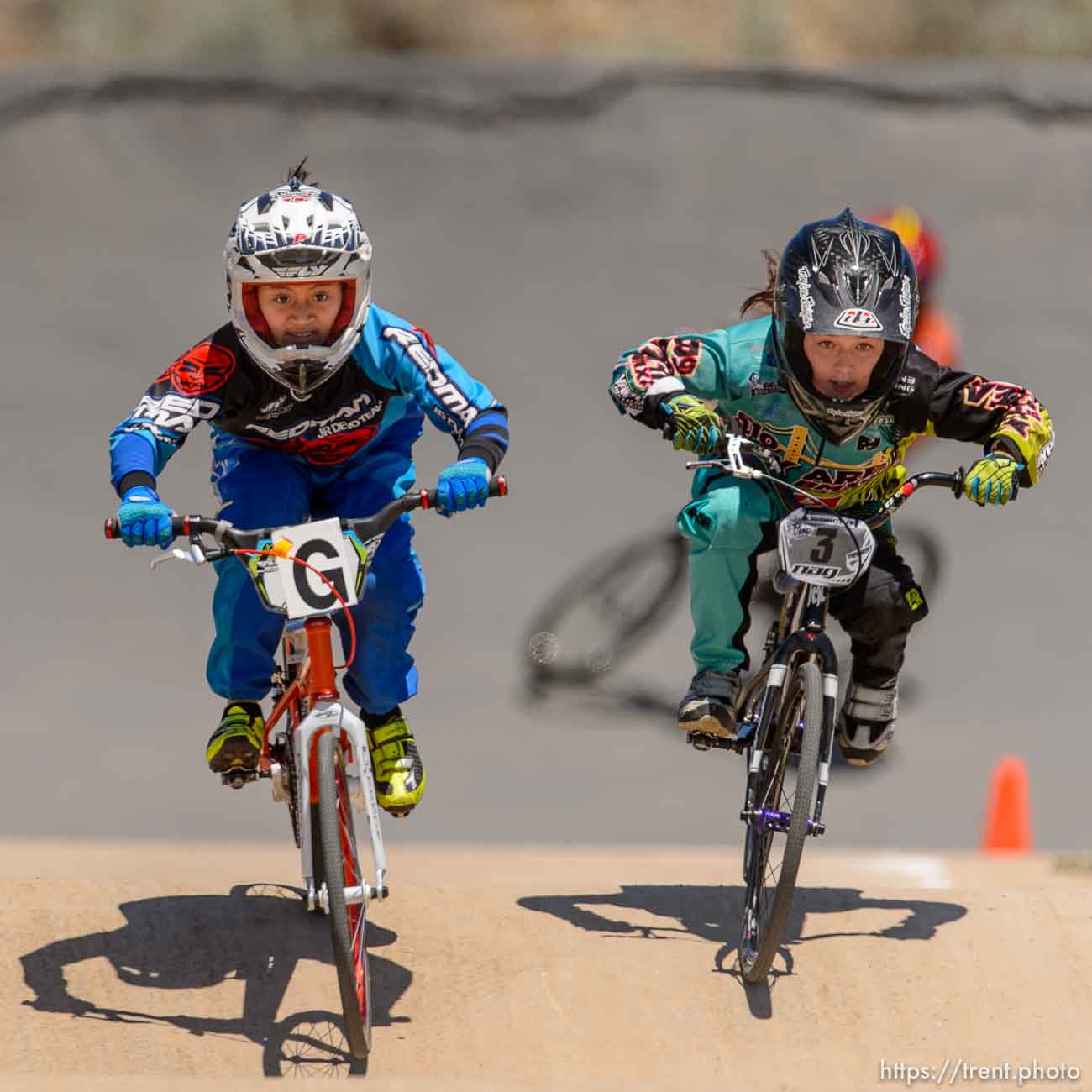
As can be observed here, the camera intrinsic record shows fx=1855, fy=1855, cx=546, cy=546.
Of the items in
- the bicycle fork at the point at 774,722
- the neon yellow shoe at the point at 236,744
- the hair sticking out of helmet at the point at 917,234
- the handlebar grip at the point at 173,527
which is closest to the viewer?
the handlebar grip at the point at 173,527

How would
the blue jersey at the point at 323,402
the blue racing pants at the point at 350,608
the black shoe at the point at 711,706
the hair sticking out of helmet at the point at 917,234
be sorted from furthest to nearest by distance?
the hair sticking out of helmet at the point at 917,234 < the black shoe at the point at 711,706 < the blue racing pants at the point at 350,608 < the blue jersey at the point at 323,402

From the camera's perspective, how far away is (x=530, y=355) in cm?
1409

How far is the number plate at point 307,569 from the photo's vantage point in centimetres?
536

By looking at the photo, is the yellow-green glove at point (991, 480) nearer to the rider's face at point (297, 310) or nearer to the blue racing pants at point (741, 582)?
the blue racing pants at point (741, 582)

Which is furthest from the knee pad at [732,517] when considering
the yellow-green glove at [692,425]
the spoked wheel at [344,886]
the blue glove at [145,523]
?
the blue glove at [145,523]

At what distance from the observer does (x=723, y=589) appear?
6.23 meters

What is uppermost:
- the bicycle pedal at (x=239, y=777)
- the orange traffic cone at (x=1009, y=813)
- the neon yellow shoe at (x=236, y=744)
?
the neon yellow shoe at (x=236, y=744)

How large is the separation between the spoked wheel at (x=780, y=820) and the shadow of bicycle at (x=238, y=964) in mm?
1159

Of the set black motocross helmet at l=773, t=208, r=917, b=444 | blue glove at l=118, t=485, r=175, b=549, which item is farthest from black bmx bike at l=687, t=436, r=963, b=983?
blue glove at l=118, t=485, r=175, b=549

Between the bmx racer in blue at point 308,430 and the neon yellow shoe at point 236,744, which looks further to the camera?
the neon yellow shoe at point 236,744

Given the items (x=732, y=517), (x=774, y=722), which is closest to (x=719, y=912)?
(x=774, y=722)

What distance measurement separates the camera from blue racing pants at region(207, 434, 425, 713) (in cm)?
608

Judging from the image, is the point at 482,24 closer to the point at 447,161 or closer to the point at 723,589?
the point at 447,161

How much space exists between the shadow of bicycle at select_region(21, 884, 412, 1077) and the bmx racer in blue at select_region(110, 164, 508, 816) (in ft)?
2.16
